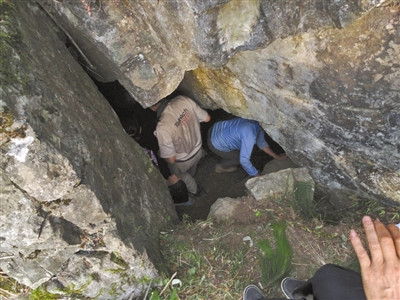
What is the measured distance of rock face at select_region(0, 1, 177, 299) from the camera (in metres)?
2.45

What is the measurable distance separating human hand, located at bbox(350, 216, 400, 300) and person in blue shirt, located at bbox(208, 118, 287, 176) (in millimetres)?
2703

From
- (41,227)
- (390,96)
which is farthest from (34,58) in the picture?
(390,96)

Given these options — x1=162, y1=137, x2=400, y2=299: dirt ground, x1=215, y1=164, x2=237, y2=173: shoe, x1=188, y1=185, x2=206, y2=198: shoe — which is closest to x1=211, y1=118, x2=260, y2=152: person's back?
x1=215, y1=164, x2=237, y2=173: shoe

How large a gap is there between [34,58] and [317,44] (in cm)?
234

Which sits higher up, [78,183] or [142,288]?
[78,183]

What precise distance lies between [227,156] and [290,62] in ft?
7.85

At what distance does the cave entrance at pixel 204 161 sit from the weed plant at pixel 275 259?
4.95 ft

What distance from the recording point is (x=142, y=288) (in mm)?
3152

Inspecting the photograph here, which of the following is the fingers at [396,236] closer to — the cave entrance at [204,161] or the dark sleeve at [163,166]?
the cave entrance at [204,161]

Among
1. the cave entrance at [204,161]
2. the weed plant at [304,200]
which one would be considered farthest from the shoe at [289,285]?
the cave entrance at [204,161]

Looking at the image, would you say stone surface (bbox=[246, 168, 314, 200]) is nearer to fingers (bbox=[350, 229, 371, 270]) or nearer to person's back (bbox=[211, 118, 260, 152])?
person's back (bbox=[211, 118, 260, 152])

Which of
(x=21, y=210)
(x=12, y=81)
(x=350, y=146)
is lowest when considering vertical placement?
(x=350, y=146)

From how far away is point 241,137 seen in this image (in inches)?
193

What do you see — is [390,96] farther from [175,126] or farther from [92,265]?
[92,265]
